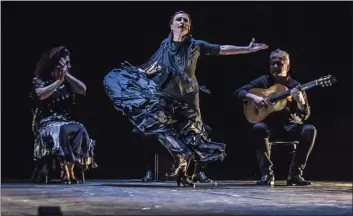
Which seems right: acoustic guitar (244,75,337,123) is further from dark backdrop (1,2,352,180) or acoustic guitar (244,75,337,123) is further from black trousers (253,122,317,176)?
dark backdrop (1,2,352,180)

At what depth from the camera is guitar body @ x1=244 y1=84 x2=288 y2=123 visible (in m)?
4.96

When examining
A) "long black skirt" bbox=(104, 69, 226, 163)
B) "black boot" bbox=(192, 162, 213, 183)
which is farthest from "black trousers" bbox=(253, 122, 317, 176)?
"black boot" bbox=(192, 162, 213, 183)

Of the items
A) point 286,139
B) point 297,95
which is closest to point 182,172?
point 286,139

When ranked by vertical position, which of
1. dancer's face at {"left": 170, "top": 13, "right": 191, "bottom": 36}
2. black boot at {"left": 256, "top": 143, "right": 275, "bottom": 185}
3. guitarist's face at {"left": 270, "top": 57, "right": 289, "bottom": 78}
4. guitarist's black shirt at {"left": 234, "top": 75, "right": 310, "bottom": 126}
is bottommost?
black boot at {"left": 256, "top": 143, "right": 275, "bottom": 185}

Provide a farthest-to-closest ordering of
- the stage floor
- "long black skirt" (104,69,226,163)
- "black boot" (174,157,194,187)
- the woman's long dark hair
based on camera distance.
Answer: the woman's long dark hair
"long black skirt" (104,69,226,163)
"black boot" (174,157,194,187)
the stage floor

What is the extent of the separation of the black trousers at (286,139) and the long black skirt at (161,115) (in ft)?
1.19

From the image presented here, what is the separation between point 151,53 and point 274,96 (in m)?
1.67

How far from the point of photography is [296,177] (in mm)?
4918

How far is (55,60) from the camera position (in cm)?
501

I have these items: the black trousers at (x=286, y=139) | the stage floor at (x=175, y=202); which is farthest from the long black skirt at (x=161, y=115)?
the stage floor at (x=175, y=202)

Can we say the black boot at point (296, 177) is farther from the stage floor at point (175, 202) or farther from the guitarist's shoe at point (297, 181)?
the stage floor at point (175, 202)

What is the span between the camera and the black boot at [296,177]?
16.0 feet

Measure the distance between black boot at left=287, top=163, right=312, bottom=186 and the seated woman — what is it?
1.62 m

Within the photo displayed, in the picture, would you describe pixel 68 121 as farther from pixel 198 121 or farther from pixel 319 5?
pixel 319 5
